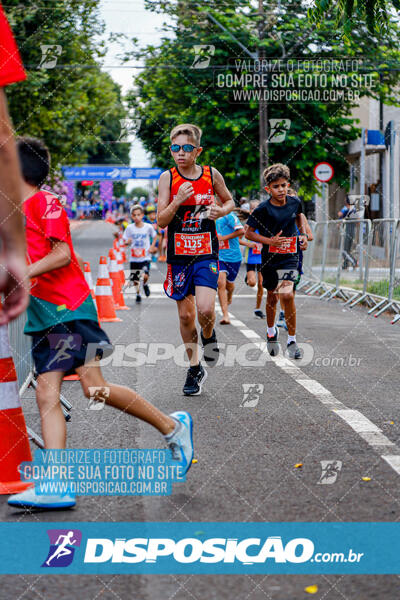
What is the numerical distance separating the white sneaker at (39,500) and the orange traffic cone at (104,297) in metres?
7.71

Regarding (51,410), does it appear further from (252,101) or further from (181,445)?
(252,101)

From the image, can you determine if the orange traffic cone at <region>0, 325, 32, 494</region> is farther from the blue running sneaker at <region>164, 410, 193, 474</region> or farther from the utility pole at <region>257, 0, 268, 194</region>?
the utility pole at <region>257, 0, 268, 194</region>

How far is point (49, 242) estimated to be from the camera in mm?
4090

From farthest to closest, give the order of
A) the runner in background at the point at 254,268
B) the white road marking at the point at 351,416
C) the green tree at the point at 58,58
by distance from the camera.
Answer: the green tree at the point at 58,58
the runner in background at the point at 254,268
the white road marking at the point at 351,416

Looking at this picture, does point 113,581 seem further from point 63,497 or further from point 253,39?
point 253,39

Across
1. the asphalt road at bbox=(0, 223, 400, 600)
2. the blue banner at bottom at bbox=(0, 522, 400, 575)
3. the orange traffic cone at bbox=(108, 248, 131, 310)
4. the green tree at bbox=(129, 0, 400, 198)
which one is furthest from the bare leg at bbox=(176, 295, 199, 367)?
the green tree at bbox=(129, 0, 400, 198)

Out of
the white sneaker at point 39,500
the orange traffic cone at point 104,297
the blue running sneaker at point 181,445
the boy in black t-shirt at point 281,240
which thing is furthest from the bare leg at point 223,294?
the white sneaker at point 39,500

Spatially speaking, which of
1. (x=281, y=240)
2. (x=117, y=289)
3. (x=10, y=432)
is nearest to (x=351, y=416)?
(x=10, y=432)

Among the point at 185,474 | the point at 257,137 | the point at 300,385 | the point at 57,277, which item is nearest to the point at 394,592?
the point at 185,474

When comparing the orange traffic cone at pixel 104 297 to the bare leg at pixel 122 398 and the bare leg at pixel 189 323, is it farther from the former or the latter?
the bare leg at pixel 122 398

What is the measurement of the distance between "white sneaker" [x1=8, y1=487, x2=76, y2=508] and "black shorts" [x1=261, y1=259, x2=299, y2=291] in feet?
17.2

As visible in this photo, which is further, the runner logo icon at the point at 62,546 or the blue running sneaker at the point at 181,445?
the blue running sneaker at the point at 181,445

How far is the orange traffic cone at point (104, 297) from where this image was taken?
38.2 ft

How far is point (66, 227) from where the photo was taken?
4.16 metres
